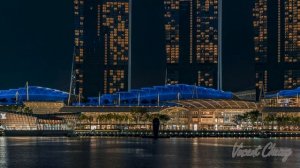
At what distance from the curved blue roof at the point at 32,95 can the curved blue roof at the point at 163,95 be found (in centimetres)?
809

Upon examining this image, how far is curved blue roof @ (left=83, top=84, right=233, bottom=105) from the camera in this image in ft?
589

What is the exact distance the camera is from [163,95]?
182625 millimetres

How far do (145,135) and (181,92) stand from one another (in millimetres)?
40835

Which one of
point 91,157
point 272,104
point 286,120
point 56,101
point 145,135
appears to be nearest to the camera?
point 91,157

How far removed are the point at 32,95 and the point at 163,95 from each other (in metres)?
30.0

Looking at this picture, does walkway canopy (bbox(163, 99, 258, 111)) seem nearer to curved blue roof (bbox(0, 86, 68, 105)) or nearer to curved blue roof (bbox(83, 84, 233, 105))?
curved blue roof (bbox(83, 84, 233, 105))

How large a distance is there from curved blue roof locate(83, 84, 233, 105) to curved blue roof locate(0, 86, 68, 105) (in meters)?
8.09

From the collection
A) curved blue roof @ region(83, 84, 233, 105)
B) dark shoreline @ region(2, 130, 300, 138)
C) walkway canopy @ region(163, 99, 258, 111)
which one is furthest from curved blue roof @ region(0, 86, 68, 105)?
walkway canopy @ region(163, 99, 258, 111)

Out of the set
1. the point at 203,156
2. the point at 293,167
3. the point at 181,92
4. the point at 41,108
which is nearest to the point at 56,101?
the point at 41,108

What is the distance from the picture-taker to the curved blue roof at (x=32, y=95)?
180 meters

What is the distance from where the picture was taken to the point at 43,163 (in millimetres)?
61406

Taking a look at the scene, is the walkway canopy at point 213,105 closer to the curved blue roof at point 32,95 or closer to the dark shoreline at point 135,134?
the dark shoreline at point 135,134

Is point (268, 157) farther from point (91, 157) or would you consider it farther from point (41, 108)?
point (41, 108)

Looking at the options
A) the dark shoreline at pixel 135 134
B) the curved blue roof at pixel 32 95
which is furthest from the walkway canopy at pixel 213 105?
the curved blue roof at pixel 32 95
